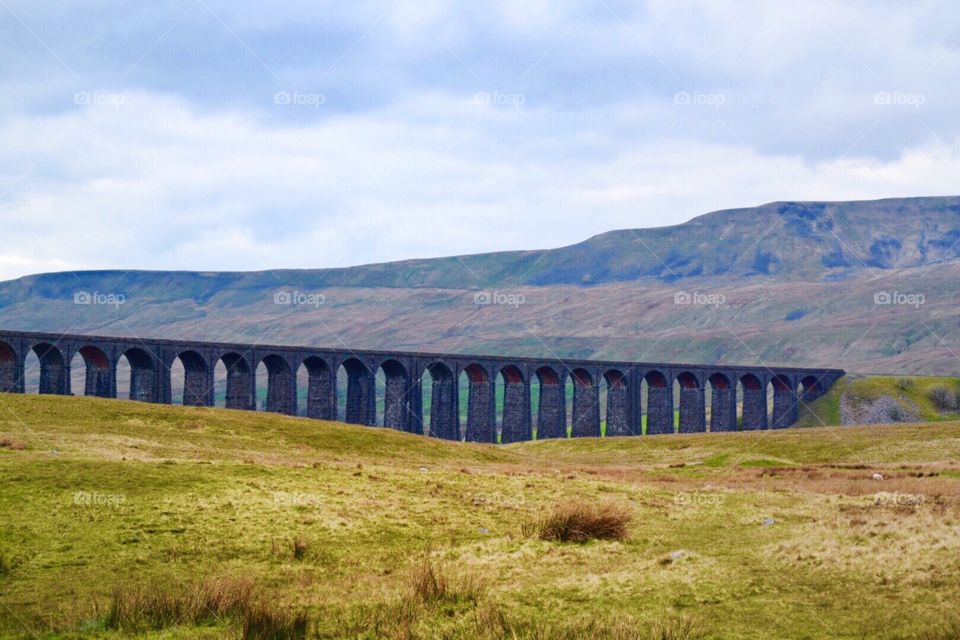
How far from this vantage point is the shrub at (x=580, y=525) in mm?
25484

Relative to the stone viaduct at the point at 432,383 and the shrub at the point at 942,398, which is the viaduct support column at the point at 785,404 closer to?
the stone viaduct at the point at 432,383

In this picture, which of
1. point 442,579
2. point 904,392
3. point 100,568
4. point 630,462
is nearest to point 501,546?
point 442,579

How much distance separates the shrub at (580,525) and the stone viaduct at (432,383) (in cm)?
6148

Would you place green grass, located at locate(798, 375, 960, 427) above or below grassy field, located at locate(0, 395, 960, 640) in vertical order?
below

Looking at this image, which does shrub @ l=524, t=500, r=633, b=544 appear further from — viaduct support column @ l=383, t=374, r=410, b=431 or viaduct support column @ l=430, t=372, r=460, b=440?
viaduct support column @ l=430, t=372, r=460, b=440

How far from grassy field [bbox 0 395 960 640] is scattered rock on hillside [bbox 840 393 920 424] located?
9101 cm

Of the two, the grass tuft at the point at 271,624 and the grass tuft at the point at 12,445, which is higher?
the grass tuft at the point at 12,445

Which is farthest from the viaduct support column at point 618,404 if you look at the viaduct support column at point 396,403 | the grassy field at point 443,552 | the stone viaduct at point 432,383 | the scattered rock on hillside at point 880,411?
the grassy field at point 443,552

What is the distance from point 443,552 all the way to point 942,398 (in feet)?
405

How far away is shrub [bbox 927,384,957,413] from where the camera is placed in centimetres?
12700

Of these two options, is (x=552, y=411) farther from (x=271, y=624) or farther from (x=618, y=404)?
(x=271, y=624)

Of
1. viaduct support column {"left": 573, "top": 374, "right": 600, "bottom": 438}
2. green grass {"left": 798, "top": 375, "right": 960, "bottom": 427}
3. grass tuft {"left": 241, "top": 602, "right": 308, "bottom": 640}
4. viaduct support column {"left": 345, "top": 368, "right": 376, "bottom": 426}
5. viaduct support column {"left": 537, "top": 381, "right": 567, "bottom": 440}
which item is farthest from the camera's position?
green grass {"left": 798, "top": 375, "right": 960, "bottom": 427}

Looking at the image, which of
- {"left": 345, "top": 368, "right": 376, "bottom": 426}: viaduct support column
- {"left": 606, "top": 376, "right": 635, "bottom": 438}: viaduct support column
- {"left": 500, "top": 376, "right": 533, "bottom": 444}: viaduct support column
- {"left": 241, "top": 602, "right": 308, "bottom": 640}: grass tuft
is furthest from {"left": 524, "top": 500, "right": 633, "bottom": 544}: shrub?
{"left": 606, "top": 376, "right": 635, "bottom": 438}: viaduct support column

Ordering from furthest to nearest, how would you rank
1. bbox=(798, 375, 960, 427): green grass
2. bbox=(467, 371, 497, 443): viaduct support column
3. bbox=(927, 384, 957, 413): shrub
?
1. bbox=(798, 375, 960, 427): green grass
2. bbox=(927, 384, 957, 413): shrub
3. bbox=(467, 371, 497, 443): viaduct support column
